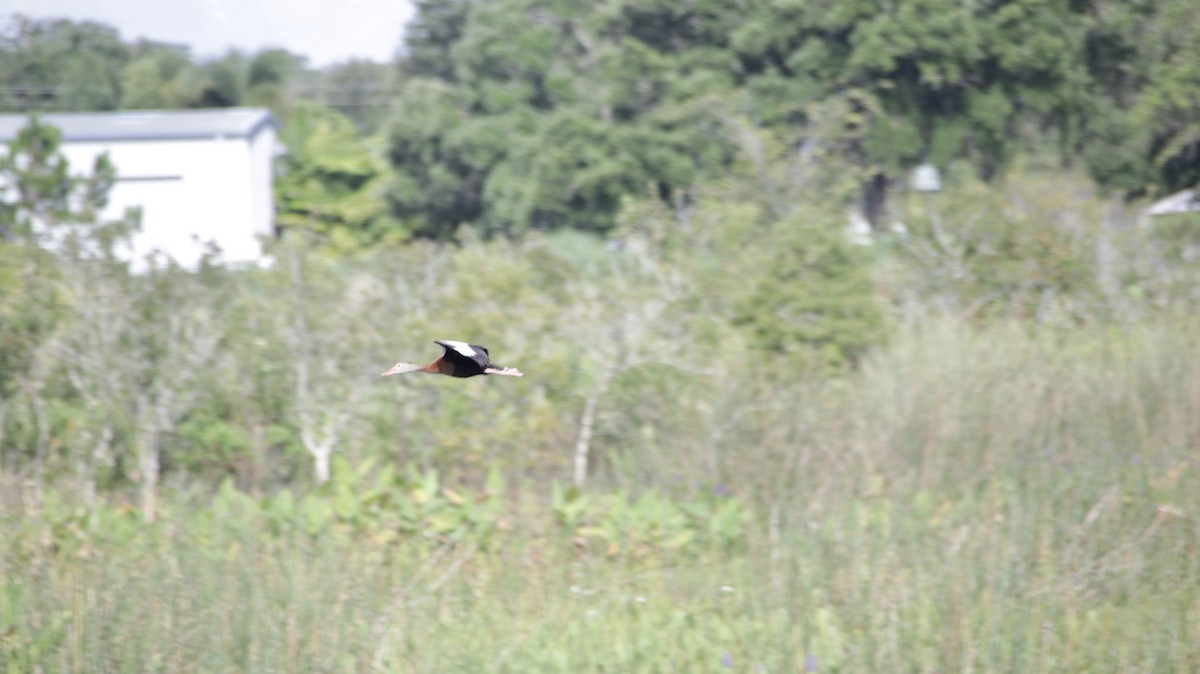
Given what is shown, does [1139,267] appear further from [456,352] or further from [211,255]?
[456,352]

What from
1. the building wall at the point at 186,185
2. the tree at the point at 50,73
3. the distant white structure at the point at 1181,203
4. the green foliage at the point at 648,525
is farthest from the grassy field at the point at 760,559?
the tree at the point at 50,73

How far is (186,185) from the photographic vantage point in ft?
94.6

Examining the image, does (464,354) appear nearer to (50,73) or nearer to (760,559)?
(760,559)

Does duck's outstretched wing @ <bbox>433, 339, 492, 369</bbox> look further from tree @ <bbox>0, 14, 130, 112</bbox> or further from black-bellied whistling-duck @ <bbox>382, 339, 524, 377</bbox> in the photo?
tree @ <bbox>0, 14, 130, 112</bbox>

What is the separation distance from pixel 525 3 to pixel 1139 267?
21.8m

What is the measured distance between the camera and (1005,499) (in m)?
5.89

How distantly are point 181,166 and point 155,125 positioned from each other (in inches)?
45.1

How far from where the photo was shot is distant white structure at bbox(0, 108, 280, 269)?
92.0ft

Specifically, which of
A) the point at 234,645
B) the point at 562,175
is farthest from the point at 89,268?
the point at 562,175

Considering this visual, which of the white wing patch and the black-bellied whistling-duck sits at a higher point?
the white wing patch

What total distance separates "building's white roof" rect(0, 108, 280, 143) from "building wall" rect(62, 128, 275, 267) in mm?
166

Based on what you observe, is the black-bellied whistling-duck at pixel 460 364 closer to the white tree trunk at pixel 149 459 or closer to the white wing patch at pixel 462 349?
the white wing patch at pixel 462 349

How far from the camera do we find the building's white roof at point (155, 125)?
Result: 2800 cm

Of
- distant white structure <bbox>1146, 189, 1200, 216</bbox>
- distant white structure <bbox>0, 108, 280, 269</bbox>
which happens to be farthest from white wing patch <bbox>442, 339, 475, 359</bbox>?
distant white structure <bbox>0, 108, 280, 269</bbox>
